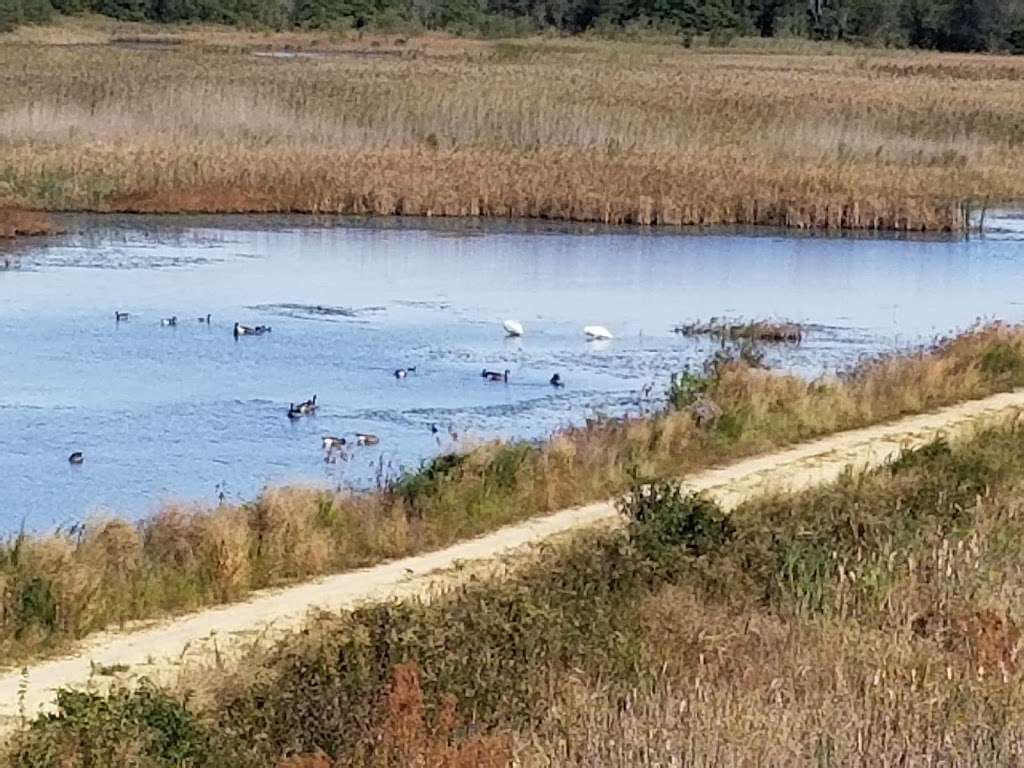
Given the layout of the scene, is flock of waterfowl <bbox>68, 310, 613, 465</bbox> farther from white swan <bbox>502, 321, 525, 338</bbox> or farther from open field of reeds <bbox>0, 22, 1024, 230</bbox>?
open field of reeds <bbox>0, 22, 1024, 230</bbox>

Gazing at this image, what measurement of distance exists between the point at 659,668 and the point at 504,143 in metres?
28.7

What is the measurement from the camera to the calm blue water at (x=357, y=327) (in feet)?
50.1

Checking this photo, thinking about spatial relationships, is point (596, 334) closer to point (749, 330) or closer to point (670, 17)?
point (749, 330)

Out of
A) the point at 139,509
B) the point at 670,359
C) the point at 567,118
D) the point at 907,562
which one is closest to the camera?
the point at 907,562

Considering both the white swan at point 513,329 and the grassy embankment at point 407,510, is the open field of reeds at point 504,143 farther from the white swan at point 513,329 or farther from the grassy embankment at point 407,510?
the grassy embankment at point 407,510

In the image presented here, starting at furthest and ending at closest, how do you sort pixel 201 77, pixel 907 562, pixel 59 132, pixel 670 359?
pixel 201 77
pixel 59 132
pixel 670 359
pixel 907 562

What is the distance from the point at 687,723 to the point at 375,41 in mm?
72517

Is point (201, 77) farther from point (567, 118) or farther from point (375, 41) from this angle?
point (375, 41)

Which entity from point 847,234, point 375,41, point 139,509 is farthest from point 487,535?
point 375,41

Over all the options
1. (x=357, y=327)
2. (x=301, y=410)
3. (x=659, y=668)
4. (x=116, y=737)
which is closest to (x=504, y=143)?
(x=357, y=327)

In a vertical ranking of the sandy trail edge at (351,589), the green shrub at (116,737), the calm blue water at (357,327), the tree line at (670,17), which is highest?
the tree line at (670,17)

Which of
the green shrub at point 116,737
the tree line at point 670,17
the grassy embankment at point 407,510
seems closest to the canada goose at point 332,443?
the grassy embankment at point 407,510

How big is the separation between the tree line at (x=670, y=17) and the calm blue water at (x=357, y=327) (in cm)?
5261

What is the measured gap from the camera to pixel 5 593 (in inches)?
392
